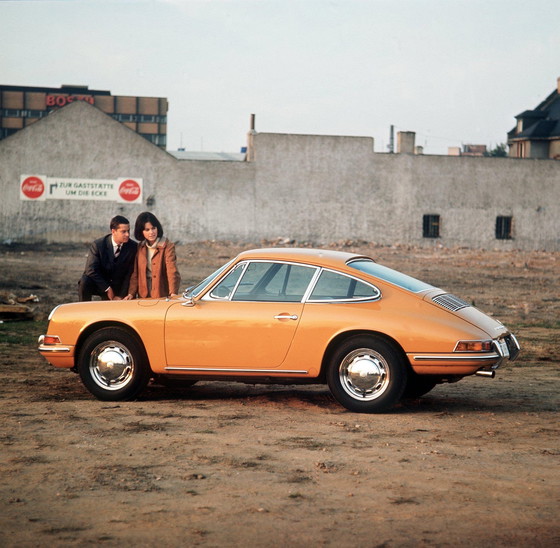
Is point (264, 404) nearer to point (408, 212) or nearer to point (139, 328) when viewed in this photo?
point (139, 328)

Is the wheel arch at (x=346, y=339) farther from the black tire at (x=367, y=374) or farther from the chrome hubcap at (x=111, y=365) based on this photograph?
the chrome hubcap at (x=111, y=365)

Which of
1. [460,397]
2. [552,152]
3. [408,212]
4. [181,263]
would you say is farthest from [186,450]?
[552,152]

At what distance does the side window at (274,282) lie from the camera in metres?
8.84

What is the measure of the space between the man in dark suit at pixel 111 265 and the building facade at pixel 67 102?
372 ft

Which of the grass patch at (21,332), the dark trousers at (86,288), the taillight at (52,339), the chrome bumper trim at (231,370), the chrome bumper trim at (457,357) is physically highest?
the dark trousers at (86,288)

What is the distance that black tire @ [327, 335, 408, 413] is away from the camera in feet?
27.4

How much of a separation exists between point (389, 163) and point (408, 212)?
8.40ft

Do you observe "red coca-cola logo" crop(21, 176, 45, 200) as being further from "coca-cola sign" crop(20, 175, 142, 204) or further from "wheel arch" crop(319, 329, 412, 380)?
"wheel arch" crop(319, 329, 412, 380)

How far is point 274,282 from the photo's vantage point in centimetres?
895

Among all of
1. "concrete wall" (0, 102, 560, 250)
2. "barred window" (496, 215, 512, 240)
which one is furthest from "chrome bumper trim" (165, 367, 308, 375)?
"barred window" (496, 215, 512, 240)

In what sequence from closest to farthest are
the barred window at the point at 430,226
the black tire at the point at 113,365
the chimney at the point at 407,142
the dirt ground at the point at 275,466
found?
the dirt ground at the point at 275,466, the black tire at the point at 113,365, the barred window at the point at 430,226, the chimney at the point at 407,142

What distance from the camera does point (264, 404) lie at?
9.22m

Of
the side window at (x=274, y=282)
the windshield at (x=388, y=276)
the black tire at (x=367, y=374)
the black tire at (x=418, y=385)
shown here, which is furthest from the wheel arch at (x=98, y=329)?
the black tire at (x=418, y=385)

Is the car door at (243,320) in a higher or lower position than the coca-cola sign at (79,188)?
lower
